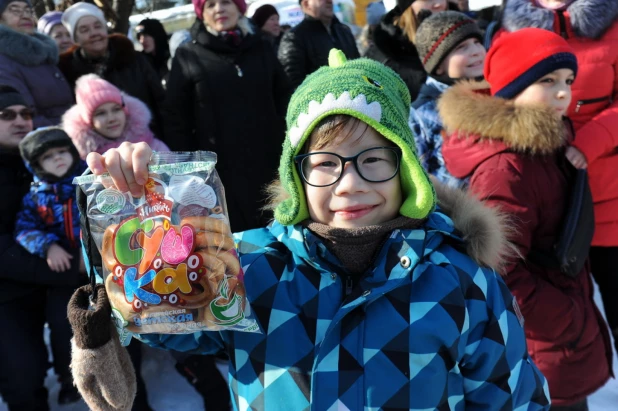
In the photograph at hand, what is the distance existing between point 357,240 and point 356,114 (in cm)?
29

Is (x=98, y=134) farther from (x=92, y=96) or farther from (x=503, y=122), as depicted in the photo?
(x=503, y=122)

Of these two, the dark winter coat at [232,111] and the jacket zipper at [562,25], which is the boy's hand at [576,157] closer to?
the jacket zipper at [562,25]

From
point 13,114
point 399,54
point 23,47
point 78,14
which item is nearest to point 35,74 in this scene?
point 23,47

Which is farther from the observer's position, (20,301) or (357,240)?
(20,301)

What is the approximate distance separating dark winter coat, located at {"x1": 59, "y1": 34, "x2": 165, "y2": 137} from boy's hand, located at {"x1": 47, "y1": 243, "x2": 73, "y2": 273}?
153 cm

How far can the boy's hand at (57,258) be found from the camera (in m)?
2.47

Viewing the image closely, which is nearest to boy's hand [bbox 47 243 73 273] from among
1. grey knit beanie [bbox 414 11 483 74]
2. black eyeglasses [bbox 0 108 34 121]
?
black eyeglasses [bbox 0 108 34 121]

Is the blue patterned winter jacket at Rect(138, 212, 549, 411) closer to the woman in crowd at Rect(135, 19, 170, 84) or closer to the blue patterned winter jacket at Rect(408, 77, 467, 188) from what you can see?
the blue patterned winter jacket at Rect(408, 77, 467, 188)

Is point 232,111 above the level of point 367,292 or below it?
below

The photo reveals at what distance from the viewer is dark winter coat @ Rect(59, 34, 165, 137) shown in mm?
3787

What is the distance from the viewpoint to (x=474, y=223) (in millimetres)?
1361

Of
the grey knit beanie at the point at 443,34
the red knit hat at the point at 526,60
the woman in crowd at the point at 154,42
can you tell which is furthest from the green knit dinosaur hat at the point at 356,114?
the woman in crowd at the point at 154,42

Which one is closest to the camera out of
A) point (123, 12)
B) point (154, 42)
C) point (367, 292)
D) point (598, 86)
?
point (367, 292)

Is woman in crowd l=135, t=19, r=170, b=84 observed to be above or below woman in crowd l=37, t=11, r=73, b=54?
below
